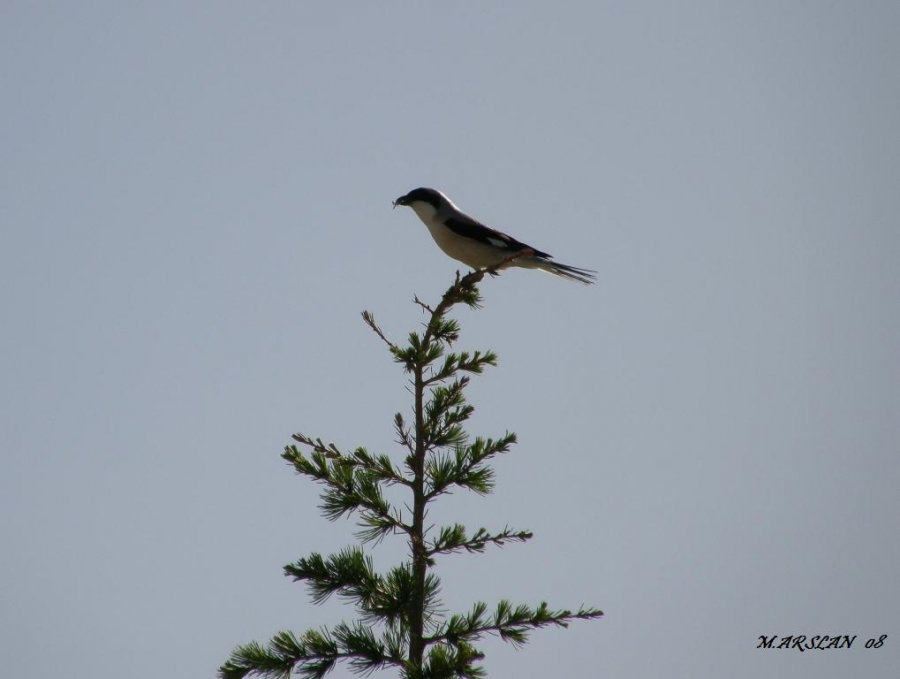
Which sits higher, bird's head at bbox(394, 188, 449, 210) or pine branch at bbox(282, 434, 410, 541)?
bird's head at bbox(394, 188, 449, 210)

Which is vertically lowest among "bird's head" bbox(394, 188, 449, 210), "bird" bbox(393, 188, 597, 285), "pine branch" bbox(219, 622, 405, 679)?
"pine branch" bbox(219, 622, 405, 679)

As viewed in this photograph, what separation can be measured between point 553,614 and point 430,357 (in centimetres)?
167

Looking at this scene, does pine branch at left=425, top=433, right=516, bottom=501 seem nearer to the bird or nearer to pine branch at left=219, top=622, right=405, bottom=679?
pine branch at left=219, top=622, right=405, bottom=679

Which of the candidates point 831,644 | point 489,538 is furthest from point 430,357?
point 831,644

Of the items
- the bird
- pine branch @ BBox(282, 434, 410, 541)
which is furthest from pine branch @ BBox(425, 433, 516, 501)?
the bird

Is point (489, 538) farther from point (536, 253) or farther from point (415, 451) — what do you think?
point (536, 253)

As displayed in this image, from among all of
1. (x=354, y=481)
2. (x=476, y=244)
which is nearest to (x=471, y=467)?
(x=354, y=481)

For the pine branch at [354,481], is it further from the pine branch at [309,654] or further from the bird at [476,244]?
the bird at [476,244]

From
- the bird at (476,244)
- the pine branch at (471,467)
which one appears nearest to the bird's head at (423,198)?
the bird at (476,244)

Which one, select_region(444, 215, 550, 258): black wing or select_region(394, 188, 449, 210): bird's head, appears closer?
select_region(444, 215, 550, 258): black wing

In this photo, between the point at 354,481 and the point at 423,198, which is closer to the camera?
the point at 354,481

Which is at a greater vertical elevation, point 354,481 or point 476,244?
point 476,244

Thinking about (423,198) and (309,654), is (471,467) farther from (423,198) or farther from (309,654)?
(423,198)

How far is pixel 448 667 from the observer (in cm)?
481
